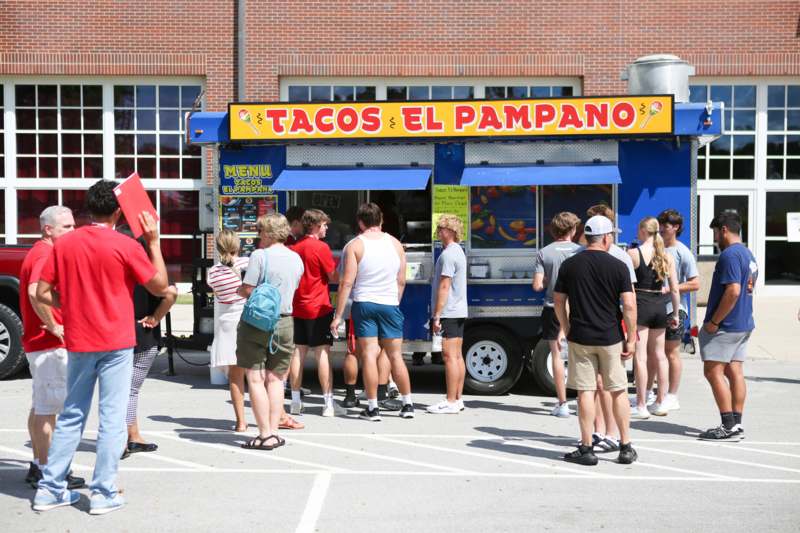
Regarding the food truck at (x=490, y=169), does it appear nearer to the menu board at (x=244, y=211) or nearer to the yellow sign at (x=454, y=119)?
the yellow sign at (x=454, y=119)

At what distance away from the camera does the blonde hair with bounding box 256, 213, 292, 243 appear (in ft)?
24.9

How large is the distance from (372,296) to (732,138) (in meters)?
12.9

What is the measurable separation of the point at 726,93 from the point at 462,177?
437 inches

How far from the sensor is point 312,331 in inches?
340

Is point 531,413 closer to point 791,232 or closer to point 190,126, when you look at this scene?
point 190,126

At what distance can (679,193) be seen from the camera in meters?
9.68

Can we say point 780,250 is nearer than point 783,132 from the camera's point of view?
No

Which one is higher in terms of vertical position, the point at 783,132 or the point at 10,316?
the point at 783,132

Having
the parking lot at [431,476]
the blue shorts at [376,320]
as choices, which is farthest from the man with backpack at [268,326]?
the blue shorts at [376,320]

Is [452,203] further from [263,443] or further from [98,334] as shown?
[98,334]

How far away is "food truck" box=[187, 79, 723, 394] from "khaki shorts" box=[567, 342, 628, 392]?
2.63 m

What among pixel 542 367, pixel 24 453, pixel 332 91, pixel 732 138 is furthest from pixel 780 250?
pixel 24 453

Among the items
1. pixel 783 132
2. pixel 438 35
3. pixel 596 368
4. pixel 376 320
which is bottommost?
pixel 596 368

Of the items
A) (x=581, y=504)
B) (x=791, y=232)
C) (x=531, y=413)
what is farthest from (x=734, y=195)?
(x=581, y=504)
